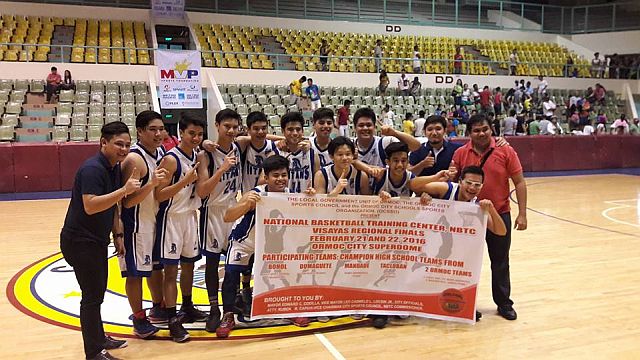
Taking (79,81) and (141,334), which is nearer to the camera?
(141,334)

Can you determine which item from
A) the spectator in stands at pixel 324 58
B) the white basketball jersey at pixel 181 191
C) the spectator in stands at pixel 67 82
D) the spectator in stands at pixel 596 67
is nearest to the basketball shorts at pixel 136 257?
the white basketball jersey at pixel 181 191

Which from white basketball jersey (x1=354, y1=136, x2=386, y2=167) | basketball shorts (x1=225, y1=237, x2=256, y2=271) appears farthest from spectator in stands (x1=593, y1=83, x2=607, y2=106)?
basketball shorts (x1=225, y1=237, x2=256, y2=271)

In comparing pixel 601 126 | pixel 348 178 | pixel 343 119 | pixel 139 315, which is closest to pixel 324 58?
pixel 343 119

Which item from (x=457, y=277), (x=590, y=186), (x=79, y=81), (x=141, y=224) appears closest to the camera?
→ (x=141, y=224)

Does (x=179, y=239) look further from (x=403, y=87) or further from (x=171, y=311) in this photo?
(x=403, y=87)

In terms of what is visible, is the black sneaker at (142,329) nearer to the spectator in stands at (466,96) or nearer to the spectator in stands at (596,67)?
the spectator in stands at (466,96)

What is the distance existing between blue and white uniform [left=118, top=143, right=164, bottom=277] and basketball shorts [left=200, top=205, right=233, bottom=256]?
1.55ft

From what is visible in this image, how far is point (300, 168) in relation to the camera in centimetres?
487

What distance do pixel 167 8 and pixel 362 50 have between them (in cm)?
756

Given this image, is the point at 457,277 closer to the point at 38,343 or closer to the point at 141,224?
the point at 141,224

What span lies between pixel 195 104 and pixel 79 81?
14.5 ft

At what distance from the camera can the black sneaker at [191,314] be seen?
463 centimetres

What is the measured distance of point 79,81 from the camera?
52.9 feet

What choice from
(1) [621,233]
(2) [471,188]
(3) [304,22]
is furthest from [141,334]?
(3) [304,22]
